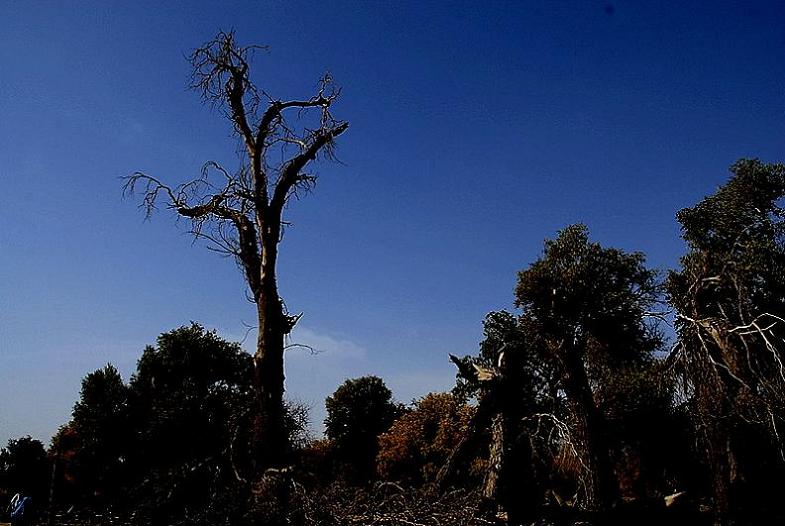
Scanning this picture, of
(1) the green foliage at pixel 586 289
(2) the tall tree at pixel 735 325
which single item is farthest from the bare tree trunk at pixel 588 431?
(1) the green foliage at pixel 586 289

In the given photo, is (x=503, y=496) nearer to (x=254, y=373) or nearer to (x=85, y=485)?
(x=254, y=373)

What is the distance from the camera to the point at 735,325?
9.63m

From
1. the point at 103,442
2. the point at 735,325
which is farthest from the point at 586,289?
the point at 103,442

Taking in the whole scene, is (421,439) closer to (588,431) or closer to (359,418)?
(359,418)

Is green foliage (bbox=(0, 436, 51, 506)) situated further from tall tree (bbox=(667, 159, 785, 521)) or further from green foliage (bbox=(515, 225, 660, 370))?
tall tree (bbox=(667, 159, 785, 521))

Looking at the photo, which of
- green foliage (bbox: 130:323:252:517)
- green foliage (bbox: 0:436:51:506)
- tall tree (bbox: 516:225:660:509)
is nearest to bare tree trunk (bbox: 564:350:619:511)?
green foliage (bbox: 130:323:252:517)

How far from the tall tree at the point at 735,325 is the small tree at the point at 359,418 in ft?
79.2

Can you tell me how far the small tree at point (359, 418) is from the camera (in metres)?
40.2

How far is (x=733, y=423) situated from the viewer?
11.1 meters

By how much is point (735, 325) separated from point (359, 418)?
3402 centimetres

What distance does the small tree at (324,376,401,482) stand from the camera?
40250 millimetres

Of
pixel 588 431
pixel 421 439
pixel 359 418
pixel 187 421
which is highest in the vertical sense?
pixel 359 418

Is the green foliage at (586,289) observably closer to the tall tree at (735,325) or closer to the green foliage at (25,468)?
the tall tree at (735,325)

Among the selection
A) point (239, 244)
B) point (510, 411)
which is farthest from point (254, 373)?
point (510, 411)
